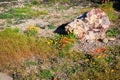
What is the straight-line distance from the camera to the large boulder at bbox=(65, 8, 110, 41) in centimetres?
1493

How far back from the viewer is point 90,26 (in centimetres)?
1542

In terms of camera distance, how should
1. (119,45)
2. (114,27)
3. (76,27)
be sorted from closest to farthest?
1. (119,45)
2. (76,27)
3. (114,27)

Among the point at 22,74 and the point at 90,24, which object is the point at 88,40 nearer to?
the point at 90,24

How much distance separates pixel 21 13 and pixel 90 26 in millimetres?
6403

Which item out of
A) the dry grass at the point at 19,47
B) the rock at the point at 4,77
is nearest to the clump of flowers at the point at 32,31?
the dry grass at the point at 19,47

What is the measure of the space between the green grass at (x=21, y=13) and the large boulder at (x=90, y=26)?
4.64 m

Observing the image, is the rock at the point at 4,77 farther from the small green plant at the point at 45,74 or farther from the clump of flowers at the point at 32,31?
the clump of flowers at the point at 32,31

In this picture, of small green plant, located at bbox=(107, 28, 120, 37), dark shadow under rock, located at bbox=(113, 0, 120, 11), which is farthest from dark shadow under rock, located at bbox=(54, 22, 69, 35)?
dark shadow under rock, located at bbox=(113, 0, 120, 11)

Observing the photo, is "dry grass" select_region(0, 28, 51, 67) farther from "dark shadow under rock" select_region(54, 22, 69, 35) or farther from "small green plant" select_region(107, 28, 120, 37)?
"small green plant" select_region(107, 28, 120, 37)

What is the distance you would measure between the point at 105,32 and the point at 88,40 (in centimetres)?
138

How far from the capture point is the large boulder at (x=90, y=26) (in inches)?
588

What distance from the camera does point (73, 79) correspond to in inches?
463

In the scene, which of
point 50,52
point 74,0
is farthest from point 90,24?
point 74,0

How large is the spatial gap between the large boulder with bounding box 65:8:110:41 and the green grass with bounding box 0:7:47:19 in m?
4.64
